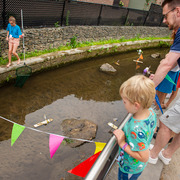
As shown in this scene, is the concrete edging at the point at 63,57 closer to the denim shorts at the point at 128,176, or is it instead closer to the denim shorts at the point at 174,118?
the denim shorts at the point at 128,176

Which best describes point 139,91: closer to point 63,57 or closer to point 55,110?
point 55,110

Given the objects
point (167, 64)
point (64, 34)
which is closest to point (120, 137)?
point (167, 64)

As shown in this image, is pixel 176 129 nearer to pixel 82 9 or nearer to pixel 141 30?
pixel 82 9

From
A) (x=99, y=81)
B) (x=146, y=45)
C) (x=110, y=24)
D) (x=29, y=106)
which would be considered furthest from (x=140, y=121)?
(x=146, y=45)

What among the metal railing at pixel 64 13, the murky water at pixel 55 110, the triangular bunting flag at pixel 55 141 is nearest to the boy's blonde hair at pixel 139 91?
the triangular bunting flag at pixel 55 141

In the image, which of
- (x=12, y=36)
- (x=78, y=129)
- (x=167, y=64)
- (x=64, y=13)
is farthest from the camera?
(x=64, y=13)

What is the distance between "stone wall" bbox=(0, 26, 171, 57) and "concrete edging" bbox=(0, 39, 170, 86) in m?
0.60

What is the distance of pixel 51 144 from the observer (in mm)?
2289

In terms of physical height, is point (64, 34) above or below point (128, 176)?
below

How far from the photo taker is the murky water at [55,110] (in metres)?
3.06

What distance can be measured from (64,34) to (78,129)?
494cm

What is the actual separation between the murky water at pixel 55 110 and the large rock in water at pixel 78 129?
0.44ft

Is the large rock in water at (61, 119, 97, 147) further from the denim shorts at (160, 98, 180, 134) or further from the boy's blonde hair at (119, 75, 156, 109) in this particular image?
the boy's blonde hair at (119, 75, 156, 109)

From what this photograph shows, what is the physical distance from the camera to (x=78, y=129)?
3.89m
